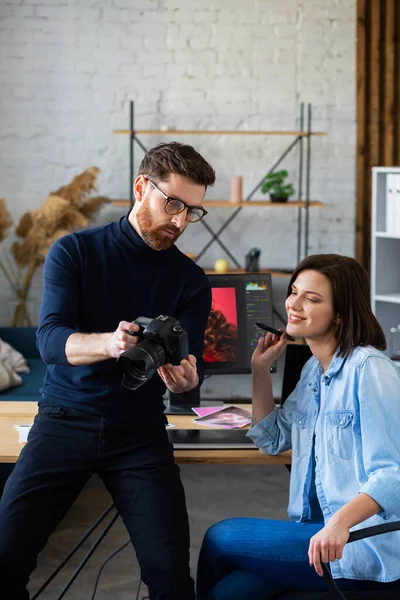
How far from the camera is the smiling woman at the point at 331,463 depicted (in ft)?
6.22

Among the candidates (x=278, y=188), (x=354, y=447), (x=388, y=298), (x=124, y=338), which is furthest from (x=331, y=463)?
(x=278, y=188)

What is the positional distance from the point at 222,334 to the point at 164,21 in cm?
321

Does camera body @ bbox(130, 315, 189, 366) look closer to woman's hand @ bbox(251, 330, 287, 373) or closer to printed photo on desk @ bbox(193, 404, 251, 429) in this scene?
woman's hand @ bbox(251, 330, 287, 373)

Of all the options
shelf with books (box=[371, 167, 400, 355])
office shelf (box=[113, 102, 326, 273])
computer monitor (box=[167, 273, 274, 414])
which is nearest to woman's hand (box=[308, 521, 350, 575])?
computer monitor (box=[167, 273, 274, 414])

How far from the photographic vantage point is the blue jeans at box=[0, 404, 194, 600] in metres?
2.03

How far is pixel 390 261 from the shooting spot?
5133 millimetres

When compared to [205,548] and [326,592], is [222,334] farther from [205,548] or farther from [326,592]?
[326,592]

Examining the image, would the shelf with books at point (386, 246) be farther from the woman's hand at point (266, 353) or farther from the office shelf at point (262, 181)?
the woman's hand at point (266, 353)

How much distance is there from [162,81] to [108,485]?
12.9 feet

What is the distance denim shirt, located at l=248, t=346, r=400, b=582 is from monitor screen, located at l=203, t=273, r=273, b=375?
0.80m

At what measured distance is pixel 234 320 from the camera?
10.1 ft

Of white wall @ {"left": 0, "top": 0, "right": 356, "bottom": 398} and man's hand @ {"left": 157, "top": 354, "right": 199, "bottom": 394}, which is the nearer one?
man's hand @ {"left": 157, "top": 354, "right": 199, "bottom": 394}

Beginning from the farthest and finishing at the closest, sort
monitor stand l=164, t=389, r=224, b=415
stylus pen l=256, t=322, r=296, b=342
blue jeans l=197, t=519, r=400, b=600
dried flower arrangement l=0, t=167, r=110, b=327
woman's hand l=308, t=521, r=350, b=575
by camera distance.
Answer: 1. dried flower arrangement l=0, t=167, r=110, b=327
2. monitor stand l=164, t=389, r=224, b=415
3. stylus pen l=256, t=322, r=296, b=342
4. blue jeans l=197, t=519, r=400, b=600
5. woman's hand l=308, t=521, r=350, b=575

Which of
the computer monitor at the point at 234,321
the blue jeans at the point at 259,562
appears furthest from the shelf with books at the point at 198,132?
the blue jeans at the point at 259,562
